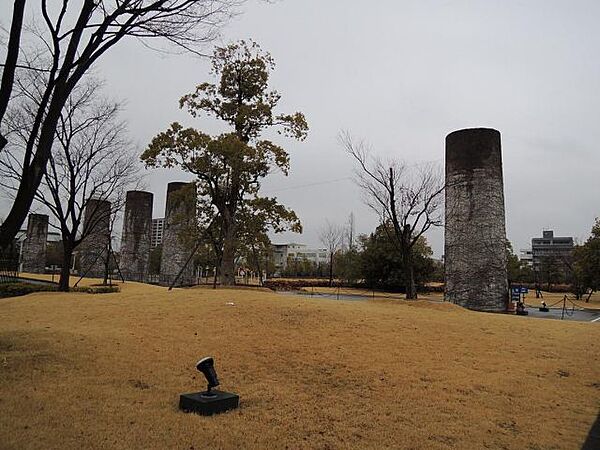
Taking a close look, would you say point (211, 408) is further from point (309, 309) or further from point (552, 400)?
point (309, 309)

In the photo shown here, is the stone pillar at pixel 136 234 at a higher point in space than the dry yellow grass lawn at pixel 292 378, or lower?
higher

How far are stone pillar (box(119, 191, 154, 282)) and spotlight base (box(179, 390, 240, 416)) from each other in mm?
25535

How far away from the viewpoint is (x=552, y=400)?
18.3 feet

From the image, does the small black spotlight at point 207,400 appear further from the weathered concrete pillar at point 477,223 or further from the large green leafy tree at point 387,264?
the large green leafy tree at point 387,264

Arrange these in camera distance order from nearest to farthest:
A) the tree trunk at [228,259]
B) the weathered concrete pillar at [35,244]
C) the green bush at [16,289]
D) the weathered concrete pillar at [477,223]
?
the green bush at [16,289] → the tree trunk at [228,259] → the weathered concrete pillar at [477,223] → the weathered concrete pillar at [35,244]

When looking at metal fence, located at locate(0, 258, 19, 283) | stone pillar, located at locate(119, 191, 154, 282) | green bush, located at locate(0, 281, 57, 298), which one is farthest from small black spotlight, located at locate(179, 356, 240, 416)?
stone pillar, located at locate(119, 191, 154, 282)

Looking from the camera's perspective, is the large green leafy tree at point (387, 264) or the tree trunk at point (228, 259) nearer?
the tree trunk at point (228, 259)

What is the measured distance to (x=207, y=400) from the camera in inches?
179

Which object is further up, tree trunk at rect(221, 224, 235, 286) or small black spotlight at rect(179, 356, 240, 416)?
tree trunk at rect(221, 224, 235, 286)

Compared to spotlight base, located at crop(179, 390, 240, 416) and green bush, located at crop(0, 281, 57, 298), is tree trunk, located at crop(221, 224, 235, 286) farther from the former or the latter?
spotlight base, located at crop(179, 390, 240, 416)

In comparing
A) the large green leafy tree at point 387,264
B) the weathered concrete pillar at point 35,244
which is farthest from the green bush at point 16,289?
the large green leafy tree at point 387,264

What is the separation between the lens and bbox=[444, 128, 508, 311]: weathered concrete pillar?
57.9ft

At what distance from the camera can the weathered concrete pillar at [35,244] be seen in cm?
3097

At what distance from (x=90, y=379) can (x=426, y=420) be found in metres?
3.65
